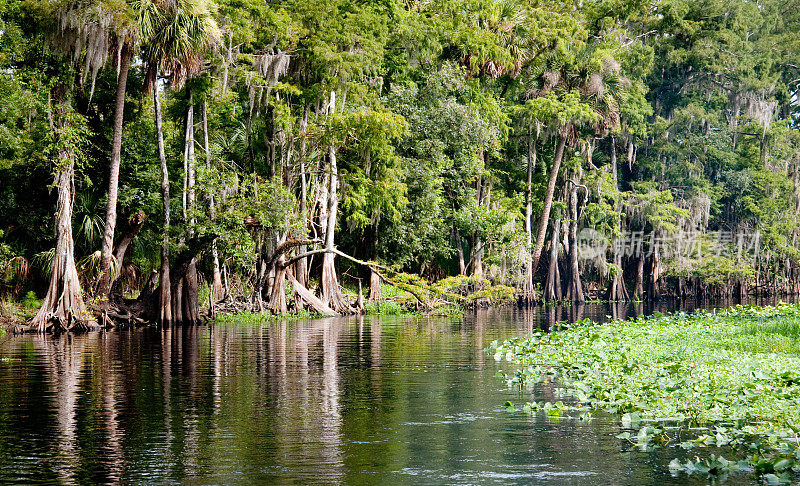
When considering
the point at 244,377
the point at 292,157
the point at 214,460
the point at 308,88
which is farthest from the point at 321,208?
the point at 214,460

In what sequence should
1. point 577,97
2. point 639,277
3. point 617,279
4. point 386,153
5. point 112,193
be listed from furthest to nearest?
1. point 639,277
2. point 617,279
3. point 577,97
4. point 386,153
5. point 112,193

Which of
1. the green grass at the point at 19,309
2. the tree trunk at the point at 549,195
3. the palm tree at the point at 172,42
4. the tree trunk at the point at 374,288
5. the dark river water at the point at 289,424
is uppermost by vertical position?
the palm tree at the point at 172,42

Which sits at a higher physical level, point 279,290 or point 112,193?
point 112,193

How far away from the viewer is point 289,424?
11.1m

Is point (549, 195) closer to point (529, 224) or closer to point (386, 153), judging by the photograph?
point (529, 224)

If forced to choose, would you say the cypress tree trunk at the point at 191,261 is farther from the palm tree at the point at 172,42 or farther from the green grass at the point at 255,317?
the green grass at the point at 255,317

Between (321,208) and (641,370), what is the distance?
25596mm

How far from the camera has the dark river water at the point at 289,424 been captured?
860cm

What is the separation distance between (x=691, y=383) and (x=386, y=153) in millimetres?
27078

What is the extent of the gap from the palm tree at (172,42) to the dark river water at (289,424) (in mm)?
9769

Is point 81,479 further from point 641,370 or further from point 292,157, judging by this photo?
point 292,157

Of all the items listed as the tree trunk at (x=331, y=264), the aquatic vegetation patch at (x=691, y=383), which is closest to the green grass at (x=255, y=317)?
the tree trunk at (x=331, y=264)

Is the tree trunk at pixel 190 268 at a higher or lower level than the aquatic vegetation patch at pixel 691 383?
higher

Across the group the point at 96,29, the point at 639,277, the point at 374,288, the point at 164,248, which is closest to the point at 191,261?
the point at 164,248
